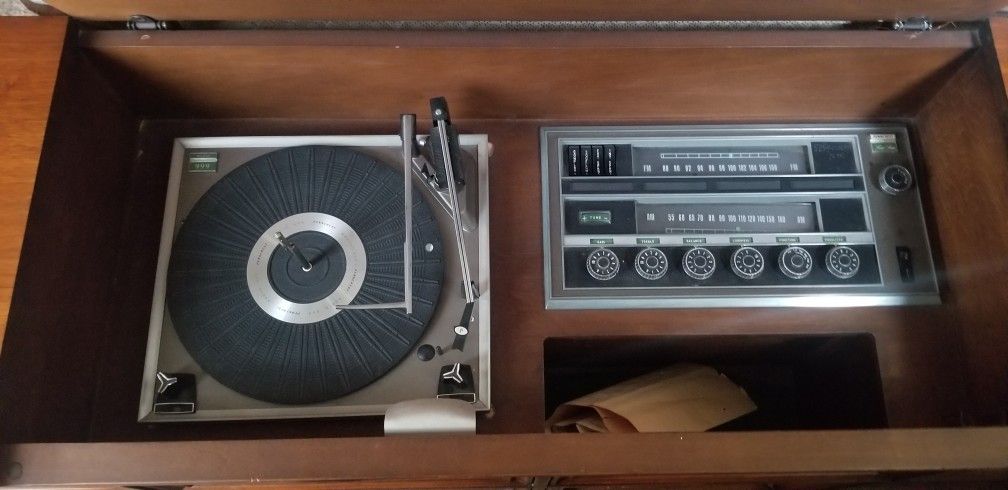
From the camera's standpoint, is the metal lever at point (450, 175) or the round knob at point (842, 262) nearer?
the metal lever at point (450, 175)

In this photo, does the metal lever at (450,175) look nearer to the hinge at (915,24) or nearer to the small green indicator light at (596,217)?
the small green indicator light at (596,217)

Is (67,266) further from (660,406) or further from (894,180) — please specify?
(894,180)

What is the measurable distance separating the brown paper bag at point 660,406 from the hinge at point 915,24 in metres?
0.53

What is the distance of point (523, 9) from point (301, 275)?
45 centimetres

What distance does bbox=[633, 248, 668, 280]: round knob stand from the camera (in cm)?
100

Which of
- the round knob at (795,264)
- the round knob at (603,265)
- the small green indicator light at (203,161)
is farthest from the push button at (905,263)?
the small green indicator light at (203,161)

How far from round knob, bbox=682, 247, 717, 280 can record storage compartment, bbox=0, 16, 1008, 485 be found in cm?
6

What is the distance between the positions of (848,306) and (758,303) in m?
0.12

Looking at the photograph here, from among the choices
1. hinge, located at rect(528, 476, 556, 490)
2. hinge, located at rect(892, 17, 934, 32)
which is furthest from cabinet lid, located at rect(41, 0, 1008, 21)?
hinge, located at rect(528, 476, 556, 490)

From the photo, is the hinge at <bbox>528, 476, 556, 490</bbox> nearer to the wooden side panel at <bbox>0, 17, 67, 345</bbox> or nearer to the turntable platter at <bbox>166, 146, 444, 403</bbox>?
the turntable platter at <bbox>166, 146, 444, 403</bbox>

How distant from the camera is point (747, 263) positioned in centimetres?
100

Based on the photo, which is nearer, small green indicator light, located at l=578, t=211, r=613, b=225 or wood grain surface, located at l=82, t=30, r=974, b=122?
wood grain surface, located at l=82, t=30, r=974, b=122

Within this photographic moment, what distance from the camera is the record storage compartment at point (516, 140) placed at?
35.7 inches

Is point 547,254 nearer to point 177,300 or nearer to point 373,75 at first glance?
point 373,75
